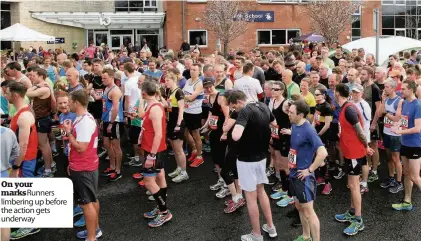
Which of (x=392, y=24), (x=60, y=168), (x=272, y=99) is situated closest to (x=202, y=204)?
(x=272, y=99)

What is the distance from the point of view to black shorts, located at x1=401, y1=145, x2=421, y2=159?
5961mm

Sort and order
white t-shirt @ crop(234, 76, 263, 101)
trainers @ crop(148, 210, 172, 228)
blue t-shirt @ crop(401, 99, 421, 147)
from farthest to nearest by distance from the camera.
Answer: white t-shirt @ crop(234, 76, 263, 101) → blue t-shirt @ crop(401, 99, 421, 147) → trainers @ crop(148, 210, 172, 228)

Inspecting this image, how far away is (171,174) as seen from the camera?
7.84 metres

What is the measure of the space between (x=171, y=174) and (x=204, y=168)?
0.78m

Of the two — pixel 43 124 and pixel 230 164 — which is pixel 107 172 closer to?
pixel 43 124

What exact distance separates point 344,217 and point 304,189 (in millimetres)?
1433

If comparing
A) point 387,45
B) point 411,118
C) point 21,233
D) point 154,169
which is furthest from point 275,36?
point 21,233

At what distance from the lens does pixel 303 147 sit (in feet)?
15.8

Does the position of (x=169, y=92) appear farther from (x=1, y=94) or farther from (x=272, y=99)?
(x=1, y=94)

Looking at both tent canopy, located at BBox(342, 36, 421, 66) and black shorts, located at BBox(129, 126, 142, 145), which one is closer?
black shorts, located at BBox(129, 126, 142, 145)

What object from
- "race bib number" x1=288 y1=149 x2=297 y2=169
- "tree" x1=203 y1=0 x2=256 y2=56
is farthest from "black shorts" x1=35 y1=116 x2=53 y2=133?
"tree" x1=203 y1=0 x2=256 y2=56

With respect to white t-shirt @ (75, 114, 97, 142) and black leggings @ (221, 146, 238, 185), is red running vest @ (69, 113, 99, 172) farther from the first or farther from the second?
black leggings @ (221, 146, 238, 185)

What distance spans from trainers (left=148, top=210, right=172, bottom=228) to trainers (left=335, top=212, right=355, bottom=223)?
7.49ft

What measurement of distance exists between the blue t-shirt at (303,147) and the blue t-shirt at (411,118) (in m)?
1.97
